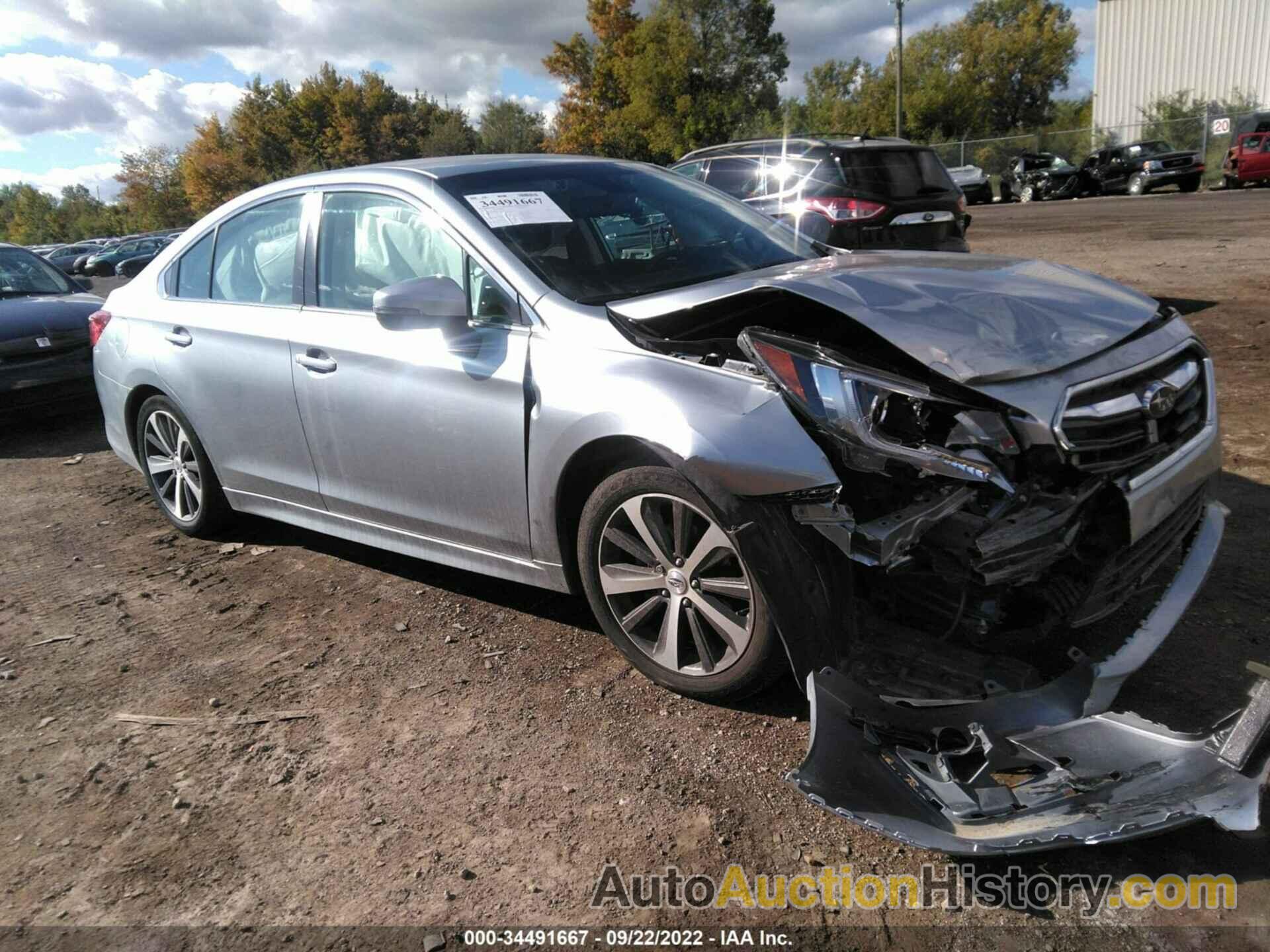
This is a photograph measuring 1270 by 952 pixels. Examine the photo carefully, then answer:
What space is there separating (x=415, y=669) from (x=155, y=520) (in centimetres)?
281

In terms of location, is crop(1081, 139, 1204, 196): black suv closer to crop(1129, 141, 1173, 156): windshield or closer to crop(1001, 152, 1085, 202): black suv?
crop(1129, 141, 1173, 156): windshield

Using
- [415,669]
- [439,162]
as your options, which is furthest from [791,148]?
[415,669]

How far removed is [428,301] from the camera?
10.7ft

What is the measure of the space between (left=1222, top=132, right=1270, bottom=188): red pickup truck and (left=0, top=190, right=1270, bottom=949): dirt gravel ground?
23.9 meters

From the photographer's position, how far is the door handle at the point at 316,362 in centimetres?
373

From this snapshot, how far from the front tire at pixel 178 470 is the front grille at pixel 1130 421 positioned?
3.84 m

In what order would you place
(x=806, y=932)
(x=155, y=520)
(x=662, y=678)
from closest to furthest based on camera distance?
(x=806, y=932)
(x=662, y=678)
(x=155, y=520)

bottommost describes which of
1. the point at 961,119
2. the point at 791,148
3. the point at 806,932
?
the point at 806,932

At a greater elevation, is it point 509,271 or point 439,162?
point 439,162

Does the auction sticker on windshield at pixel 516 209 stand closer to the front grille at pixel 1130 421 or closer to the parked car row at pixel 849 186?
the front grille at pixel 1130 421

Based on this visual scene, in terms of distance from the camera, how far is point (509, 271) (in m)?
3.29

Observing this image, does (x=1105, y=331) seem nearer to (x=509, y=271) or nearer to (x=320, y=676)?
(x=509, y=271)

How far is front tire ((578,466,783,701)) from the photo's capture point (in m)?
2.80

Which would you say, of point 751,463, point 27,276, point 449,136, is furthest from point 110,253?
point 449,136
